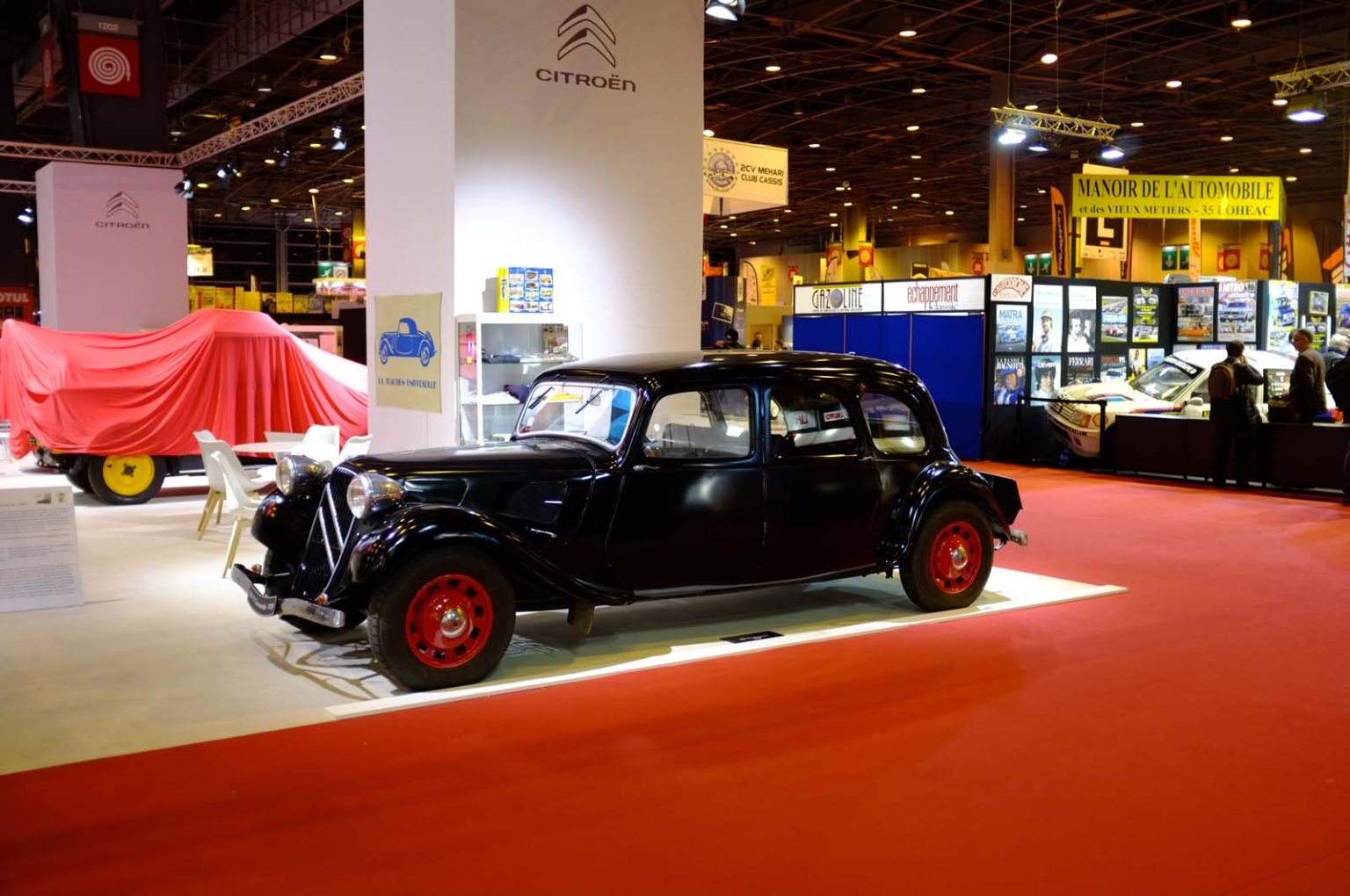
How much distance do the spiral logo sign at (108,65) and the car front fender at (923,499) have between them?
15.6 meters

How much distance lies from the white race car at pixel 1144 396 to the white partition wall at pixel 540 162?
6501 millimetres

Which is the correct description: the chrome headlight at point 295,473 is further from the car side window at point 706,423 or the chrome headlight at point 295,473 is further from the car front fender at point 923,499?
the car front fender at point 923,499

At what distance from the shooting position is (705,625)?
6.33 metres

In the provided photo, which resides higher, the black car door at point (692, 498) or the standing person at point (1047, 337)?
the standing person at point (1047, 337)

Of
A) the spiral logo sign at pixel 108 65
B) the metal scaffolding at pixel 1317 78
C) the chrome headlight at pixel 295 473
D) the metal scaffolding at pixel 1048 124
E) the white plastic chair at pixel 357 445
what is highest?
the spiral logo sign at pixel 108 65

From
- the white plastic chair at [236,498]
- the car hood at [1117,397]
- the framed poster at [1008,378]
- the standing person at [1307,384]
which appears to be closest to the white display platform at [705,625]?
the white plastic chair at [236,498]

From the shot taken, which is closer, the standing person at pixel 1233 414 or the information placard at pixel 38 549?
the information placard at pixel 38 549

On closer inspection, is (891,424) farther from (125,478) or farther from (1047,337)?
(1047,337)

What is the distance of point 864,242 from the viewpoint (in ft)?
117

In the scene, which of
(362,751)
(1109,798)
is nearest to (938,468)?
(1109,798)

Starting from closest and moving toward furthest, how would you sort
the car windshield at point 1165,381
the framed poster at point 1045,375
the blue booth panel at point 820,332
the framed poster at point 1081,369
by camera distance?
the car windshield at point 1165,381
the framed poster at point 1045,375
the framed poster at point 1081,369
the blue booth panel at point 820,332

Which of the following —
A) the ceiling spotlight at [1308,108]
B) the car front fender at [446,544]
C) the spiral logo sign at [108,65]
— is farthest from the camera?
the spiral logo sign at [108,65]

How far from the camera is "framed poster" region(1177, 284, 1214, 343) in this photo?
657 inches

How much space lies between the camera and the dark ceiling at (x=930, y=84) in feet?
55.9
